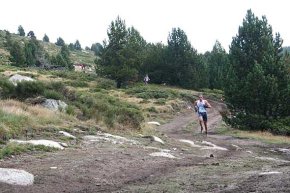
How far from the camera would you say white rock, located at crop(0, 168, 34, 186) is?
8.51 metres

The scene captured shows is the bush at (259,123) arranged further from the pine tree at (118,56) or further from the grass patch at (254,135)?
the pine tree at (118,56)

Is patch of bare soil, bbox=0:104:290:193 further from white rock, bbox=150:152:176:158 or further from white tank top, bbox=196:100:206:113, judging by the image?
white tank top, bbox=196:100:206:113

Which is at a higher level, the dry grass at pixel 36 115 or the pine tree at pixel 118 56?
the pine tree at pixel 118 56

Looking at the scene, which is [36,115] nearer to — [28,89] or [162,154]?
[28,89]

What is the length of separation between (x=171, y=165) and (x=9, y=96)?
10.8 metres

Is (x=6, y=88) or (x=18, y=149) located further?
(x=6, y=88)

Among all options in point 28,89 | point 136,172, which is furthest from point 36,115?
point 136,172

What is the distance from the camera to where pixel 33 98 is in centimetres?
2000

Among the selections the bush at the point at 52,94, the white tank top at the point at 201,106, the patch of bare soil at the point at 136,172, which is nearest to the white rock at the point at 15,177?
the patch of bare soil at the point at 136,172

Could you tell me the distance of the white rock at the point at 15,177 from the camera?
8.51 meters

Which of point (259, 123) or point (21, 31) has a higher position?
point (21, 31)

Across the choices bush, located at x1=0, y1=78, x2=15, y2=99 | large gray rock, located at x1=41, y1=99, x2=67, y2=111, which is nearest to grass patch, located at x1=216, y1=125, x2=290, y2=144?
large gray rock, located at x1=41, y1=99, x2=67, y2=111

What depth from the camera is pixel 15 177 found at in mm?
8711

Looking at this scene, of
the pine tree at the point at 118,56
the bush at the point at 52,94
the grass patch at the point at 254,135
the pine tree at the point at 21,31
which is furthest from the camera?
the pine tree at the point at 21,31
